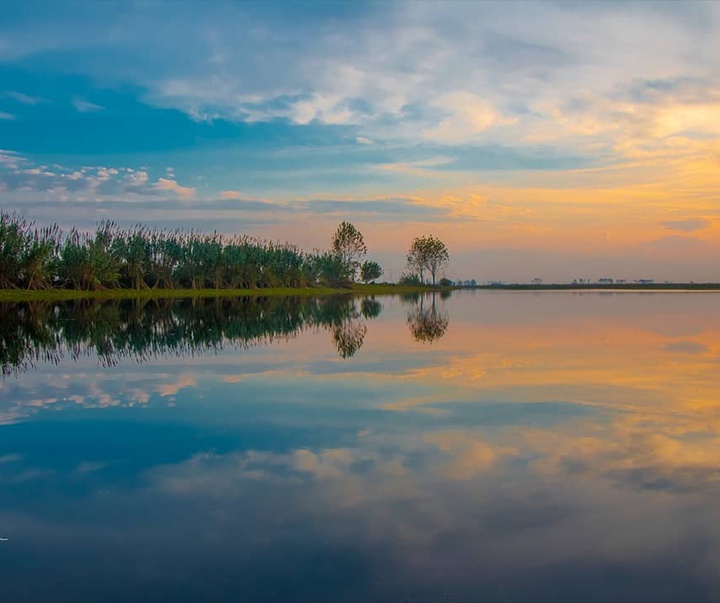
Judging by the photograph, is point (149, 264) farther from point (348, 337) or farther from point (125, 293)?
point (348, 337)

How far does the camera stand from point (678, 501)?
4742 mm

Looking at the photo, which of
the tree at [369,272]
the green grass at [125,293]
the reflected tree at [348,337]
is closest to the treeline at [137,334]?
the reflected tree at [348,337]

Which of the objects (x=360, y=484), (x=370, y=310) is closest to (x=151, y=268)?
(x=370, y=310)

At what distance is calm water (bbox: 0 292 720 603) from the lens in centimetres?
362

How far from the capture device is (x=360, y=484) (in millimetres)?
5152

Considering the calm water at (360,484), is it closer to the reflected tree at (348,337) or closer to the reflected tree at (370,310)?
the reflected tree at (348,337)

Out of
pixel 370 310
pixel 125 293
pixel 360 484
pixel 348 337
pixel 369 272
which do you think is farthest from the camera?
pixel 369 272

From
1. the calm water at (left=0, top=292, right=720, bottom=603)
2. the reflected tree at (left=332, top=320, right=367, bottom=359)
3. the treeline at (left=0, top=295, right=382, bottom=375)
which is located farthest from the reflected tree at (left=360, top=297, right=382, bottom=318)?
the calm water at (left=0, top=292, right=720, bottom=603)

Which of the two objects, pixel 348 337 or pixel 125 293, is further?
pixel 125 293

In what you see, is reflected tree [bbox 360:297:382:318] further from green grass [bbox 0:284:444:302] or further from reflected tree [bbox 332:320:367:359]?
green grass [bbox 0:284:444:302]

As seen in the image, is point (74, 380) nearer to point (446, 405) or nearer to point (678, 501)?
point (446, 405)

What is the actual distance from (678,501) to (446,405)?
3.81m

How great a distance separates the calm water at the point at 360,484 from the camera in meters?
3.62

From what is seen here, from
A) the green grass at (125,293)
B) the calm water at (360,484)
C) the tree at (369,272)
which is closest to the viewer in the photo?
the calm water at (360,484)
